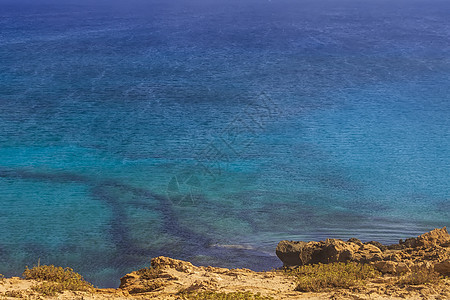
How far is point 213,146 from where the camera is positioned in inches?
998

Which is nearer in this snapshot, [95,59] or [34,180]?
[34,180]

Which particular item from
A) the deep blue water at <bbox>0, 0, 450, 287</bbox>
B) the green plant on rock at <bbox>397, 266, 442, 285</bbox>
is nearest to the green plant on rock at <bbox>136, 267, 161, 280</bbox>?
the deep blue water at <bbox>0, 0, 450, 287</bbox>

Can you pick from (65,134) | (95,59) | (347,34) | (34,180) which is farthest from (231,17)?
(34,180)

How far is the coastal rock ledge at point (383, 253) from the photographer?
37.0 ft

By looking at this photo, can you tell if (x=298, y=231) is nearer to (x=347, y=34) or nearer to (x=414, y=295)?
(x=414, y=295)

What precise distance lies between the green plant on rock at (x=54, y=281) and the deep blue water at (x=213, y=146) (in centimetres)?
357

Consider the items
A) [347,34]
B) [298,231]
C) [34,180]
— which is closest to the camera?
[298,231]

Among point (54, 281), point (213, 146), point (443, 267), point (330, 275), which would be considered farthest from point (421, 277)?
point (213, 146)

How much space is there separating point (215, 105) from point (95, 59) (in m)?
15.3

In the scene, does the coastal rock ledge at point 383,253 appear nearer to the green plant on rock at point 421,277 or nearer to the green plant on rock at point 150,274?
the green plant on rock at point 421,277

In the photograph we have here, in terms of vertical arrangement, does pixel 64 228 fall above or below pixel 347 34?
below

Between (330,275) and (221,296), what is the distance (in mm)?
2292

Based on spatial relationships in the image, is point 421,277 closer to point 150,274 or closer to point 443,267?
point 443,267

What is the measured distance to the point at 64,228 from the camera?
1772 centimetres
